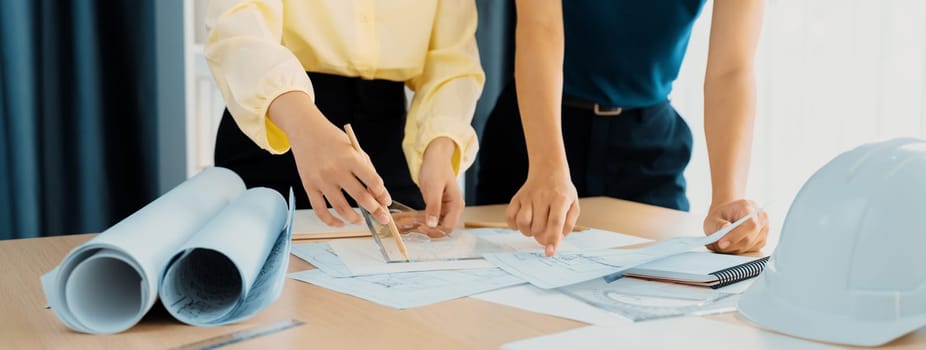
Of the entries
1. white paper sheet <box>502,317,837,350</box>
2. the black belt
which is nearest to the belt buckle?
the black belt

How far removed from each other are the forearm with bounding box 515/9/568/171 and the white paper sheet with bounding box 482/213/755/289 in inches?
7.2

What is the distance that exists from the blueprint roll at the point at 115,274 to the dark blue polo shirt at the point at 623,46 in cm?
98

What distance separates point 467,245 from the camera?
3.54 ft

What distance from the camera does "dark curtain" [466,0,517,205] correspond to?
2586mm

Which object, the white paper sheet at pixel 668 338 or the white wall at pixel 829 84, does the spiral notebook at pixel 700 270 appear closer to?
the white paper sheet at pixel 668 338

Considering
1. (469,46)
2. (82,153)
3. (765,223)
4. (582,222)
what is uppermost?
(469,46)

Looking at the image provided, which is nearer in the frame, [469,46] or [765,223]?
[765,223]

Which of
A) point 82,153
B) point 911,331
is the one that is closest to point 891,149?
point 911,331

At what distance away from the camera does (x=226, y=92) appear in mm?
1148

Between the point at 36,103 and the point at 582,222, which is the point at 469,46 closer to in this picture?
the point at 582,222

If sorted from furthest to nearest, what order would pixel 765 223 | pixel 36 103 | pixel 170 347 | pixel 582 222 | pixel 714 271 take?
pixel 36 103
pixel 582 222
pixel 765 223
pixel 714 271
pixel 170 347

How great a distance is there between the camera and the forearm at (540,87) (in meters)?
1.18

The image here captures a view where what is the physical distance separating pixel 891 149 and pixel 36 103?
184 cm

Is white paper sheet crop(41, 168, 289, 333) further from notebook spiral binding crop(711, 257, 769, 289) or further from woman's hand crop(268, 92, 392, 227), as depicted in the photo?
notebook spiral binding crop(711, 257, 769, 289)
